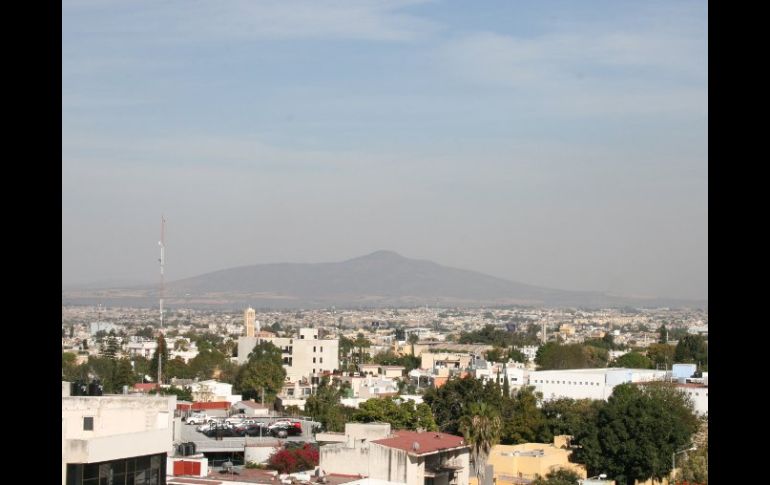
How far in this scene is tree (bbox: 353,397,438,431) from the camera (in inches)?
689

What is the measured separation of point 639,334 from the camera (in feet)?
→ 210

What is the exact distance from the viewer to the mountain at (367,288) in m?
109

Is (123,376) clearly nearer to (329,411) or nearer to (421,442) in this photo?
(329,411)

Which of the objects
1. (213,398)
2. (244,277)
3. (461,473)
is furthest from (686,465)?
(244,277)

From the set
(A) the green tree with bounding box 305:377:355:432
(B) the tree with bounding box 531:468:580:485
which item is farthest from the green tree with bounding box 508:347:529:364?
(B) the tree with bounding box 531:468:580:485

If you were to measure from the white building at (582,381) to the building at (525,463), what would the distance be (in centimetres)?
985

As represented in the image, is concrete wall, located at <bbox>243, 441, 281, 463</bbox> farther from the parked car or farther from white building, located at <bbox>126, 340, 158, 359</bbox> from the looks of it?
white building, located at <bbox>126, 340, 158, 359</bbox>

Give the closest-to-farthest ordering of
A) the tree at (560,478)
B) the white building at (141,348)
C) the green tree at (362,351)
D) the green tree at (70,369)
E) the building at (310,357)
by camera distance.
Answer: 1. the tree at (560,478)
2. the green tree at (70,369)
3. the building at (310,357)
4. the white building at (141,348)
5. the green tree at (362,351)

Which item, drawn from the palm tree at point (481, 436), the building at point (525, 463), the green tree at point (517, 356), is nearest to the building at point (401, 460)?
the palm tree at point (481, 436)

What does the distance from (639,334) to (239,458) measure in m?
52.9

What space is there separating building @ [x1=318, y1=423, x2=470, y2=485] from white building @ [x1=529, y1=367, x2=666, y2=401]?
13965 millimetres

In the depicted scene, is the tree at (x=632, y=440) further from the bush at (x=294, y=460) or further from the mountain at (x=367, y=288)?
the mountain at (x=367, y=288)
